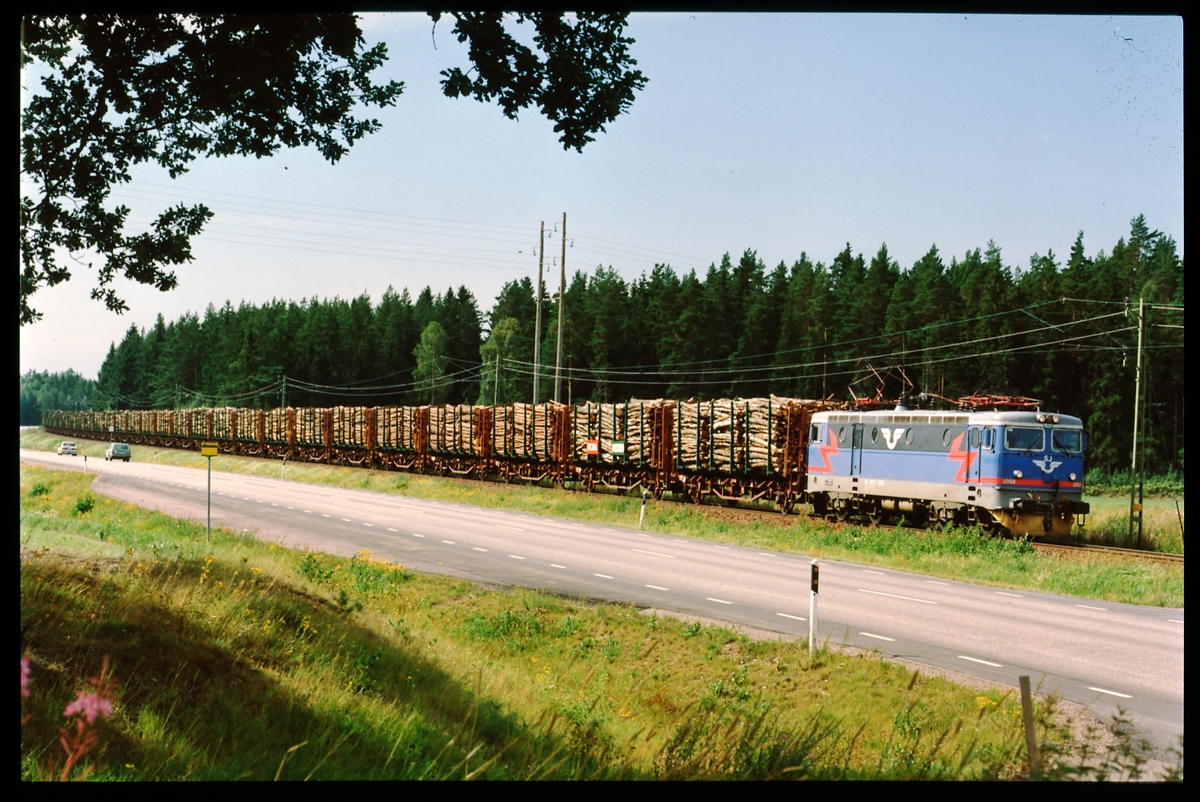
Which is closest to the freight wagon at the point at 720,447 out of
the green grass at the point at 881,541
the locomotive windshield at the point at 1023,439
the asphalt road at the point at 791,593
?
the locomotive windshield at the point at 1023,439

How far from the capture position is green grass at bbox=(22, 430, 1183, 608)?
14929 mm

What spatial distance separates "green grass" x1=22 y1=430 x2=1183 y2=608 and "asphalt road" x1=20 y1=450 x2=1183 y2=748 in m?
1.05

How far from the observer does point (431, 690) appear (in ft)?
23.5

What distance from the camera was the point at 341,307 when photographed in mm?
17688

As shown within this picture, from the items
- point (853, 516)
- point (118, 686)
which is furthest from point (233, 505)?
point (118, 686)

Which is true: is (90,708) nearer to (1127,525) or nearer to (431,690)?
(431,690)

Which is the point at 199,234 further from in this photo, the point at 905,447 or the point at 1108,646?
the point at 905,447

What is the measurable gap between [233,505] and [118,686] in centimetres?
2126

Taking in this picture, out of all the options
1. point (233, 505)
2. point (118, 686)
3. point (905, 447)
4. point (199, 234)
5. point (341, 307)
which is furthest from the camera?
point (233, 505)

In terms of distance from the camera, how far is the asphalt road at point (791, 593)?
9359 mm

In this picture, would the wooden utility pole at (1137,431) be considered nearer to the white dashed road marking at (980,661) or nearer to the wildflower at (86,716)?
the white dashed road marking at (980,661)
